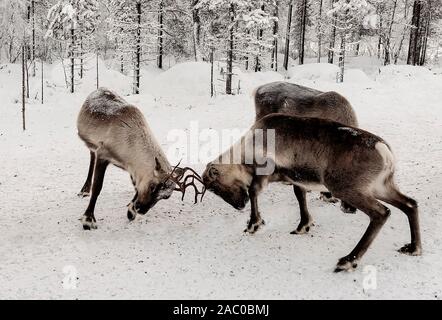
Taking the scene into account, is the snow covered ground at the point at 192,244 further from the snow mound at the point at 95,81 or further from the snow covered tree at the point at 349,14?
the snow covered tree at the point at 349,14

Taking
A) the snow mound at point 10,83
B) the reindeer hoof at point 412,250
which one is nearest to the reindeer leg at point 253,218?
the reindeer hoof at point 412,250

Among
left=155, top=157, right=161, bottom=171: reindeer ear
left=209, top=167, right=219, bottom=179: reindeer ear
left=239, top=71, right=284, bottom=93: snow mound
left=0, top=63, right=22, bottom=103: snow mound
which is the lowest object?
left=0, top=63, right=22, bottom=103: snow mound

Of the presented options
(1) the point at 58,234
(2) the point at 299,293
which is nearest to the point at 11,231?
(1) the point at 58,234

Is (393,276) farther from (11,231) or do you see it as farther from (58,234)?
(11,231)

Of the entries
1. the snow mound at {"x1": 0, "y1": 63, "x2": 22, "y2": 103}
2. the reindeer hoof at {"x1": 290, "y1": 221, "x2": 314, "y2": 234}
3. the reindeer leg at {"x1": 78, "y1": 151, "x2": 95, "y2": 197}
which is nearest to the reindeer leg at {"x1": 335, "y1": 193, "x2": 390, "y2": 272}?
the reindeer hoof at {"x1": 290, "y1": 221, "x2": 314, "y2": 234}

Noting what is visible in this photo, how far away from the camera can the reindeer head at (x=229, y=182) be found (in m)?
7.40

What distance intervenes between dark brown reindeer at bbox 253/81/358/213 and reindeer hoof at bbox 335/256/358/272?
9.47ft

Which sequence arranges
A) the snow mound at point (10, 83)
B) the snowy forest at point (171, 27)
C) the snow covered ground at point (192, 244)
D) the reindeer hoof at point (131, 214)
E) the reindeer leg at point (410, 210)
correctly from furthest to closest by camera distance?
the snow mound at point (10, 83)
the snowy forest at point (171, 27)
the reindeer hoof at point (131, 214)
the reindeer leg at point (410, 210)
the snow covered ground at point (192, 244)

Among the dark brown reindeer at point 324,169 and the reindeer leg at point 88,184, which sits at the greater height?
the dark brown reindeer at point 324,169

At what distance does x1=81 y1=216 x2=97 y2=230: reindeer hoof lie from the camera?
762 cm

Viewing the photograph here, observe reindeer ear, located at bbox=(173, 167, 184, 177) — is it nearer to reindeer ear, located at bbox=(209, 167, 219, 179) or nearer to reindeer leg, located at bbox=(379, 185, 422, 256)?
reindeer ear, located at bbox=(209, 167, 219, 179)

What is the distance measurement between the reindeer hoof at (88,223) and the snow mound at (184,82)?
2154cm

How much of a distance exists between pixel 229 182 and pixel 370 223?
2.57 m

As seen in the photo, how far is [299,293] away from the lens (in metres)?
5.47
